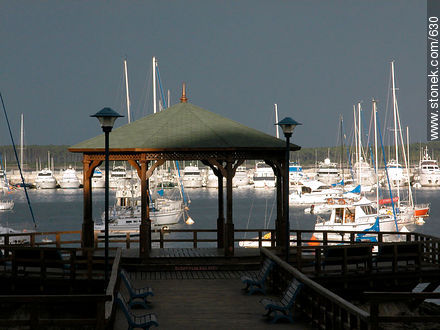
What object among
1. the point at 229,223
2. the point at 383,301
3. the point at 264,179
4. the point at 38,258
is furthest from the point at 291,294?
the point at 264,179

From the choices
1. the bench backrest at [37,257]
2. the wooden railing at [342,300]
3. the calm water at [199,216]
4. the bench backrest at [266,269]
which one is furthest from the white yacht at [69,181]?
the bench backrest at [266,269]

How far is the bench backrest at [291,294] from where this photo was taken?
41.8 feet

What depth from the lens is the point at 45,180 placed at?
170m

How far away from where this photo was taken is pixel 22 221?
87.0 meters

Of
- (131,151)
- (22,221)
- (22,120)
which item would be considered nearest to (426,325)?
(131,151)

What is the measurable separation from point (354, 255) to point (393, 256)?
1.01 meters

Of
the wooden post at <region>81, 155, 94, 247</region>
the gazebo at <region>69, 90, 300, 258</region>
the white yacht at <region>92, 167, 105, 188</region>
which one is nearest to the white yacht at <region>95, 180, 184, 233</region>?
the gazebo at <region>69, 90, 300, 258</region>

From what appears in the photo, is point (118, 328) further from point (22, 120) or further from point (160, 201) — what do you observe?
point (22, 120)

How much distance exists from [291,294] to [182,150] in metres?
7.02

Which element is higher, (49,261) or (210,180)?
(210,180)

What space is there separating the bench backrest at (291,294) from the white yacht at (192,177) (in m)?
155

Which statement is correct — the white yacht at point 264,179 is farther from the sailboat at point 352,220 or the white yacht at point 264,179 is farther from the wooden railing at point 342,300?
the wooden railing at point 342,300

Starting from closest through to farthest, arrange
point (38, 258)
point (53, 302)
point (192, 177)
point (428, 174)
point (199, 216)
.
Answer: point (53, 302) < point (38, 258) < point (199, 216) < point (428, 174) < point (192, 177)

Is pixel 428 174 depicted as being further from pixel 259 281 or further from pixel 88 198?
pixel 259 281
